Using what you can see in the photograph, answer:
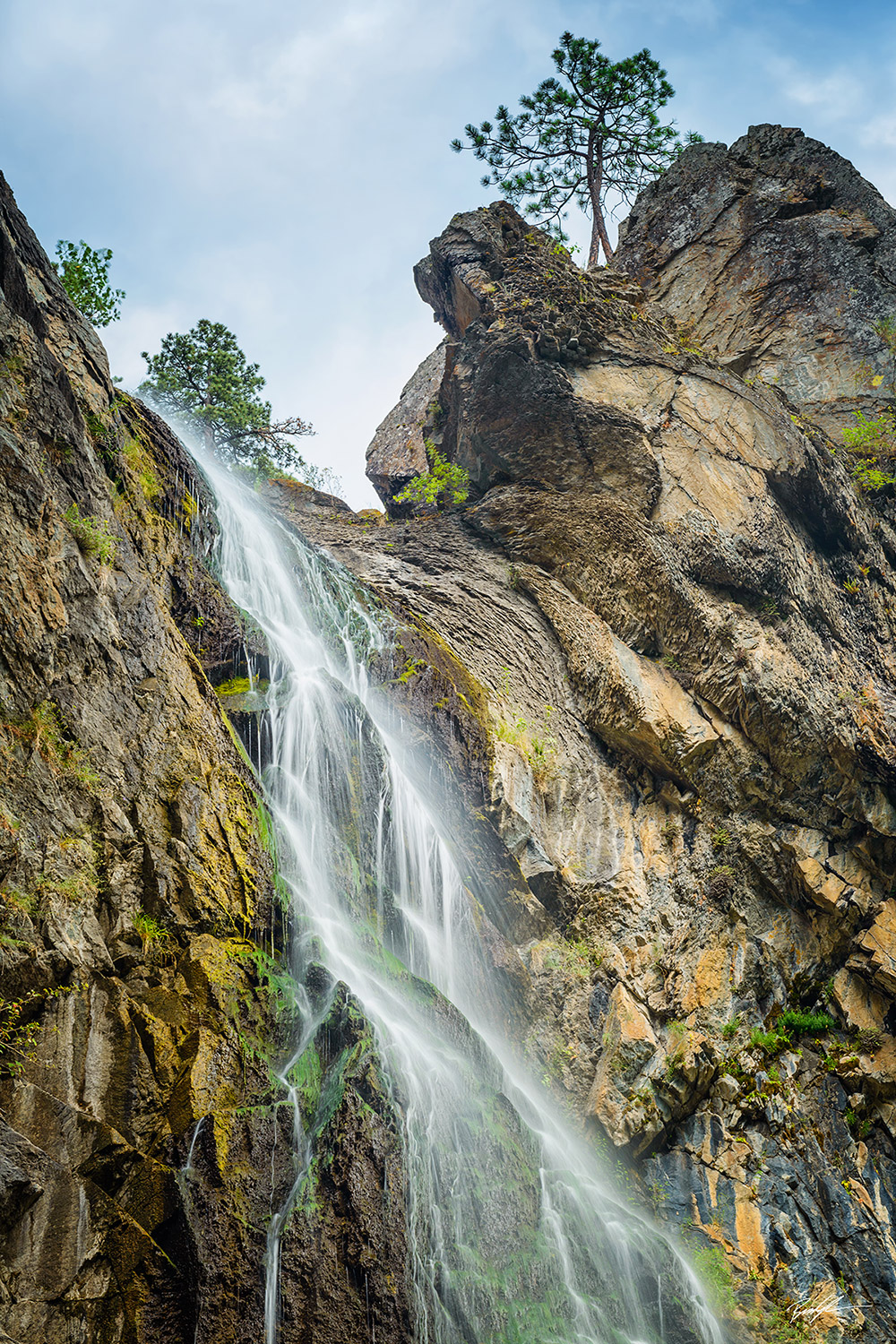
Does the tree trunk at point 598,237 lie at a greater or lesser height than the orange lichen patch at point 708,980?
greater

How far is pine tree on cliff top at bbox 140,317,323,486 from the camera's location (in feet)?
64.7

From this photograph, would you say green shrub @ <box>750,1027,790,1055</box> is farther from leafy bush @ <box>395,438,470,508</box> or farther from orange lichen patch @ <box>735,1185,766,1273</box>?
leafy bush @ <box>395,438,470,508</box>

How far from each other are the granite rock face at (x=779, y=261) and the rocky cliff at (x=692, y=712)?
5.4 inches

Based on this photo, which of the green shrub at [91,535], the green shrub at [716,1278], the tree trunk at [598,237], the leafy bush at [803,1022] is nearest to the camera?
the green shrub at [91,535]

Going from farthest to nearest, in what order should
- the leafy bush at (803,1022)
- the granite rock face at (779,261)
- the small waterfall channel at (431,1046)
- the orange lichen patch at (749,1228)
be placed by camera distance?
the granite rock face at (779,261), the leafy bush at (803,1022), the orange lichen patch at (749,1228), the small waterfall channel at (431,1046)

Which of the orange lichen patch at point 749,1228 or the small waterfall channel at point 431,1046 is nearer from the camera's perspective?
the small waterfall channel at point 431,1046

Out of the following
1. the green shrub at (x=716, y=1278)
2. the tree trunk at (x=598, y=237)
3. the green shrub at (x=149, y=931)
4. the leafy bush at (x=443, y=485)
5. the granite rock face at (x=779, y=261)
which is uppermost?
the tree trunk at (x=598, y=237)

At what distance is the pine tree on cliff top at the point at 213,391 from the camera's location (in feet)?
64.7

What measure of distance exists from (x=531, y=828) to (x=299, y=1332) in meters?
6.97

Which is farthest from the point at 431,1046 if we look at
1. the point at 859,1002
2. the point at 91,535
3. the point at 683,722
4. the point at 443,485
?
the point at 443,485

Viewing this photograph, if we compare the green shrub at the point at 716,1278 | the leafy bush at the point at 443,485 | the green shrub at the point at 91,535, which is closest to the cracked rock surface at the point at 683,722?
the green shrub at the point at 716,1278

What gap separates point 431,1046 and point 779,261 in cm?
1937

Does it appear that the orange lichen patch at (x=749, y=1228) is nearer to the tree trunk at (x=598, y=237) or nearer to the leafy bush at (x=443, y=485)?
the leafy bush at (x=443, y=485)

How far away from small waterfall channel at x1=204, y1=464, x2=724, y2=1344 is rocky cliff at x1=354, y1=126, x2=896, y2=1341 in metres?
1.05
